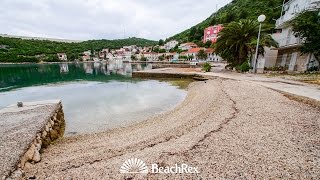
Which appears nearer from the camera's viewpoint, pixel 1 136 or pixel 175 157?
pixel 175 157

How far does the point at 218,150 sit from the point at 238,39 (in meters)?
25.7

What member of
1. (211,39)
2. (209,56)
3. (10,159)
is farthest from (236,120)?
(211,39)

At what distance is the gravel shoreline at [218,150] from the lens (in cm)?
459

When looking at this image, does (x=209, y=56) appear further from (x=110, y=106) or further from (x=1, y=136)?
(x=1, y=136)

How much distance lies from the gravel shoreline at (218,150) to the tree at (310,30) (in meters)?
12.4

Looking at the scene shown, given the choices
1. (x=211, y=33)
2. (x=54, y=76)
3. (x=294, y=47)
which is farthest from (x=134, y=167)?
(x=211, y=33)

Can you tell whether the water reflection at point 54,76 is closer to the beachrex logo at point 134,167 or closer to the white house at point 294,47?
the white house at point 294,47

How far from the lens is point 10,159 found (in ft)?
17.2

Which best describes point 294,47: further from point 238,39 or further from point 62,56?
point 62,56

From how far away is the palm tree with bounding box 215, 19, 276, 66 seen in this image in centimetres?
2716

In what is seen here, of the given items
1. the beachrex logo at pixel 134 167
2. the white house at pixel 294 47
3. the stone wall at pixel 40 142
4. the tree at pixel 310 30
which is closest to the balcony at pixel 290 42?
the white house at pixel 294 47

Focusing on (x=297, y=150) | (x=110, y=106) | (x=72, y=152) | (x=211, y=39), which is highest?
(x=211, y=39)

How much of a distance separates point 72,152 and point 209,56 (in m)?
81.6

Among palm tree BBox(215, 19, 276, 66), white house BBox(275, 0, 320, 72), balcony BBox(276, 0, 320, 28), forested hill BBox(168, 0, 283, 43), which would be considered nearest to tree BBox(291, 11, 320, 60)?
balcony BBox(276, 0, 320, 28)
